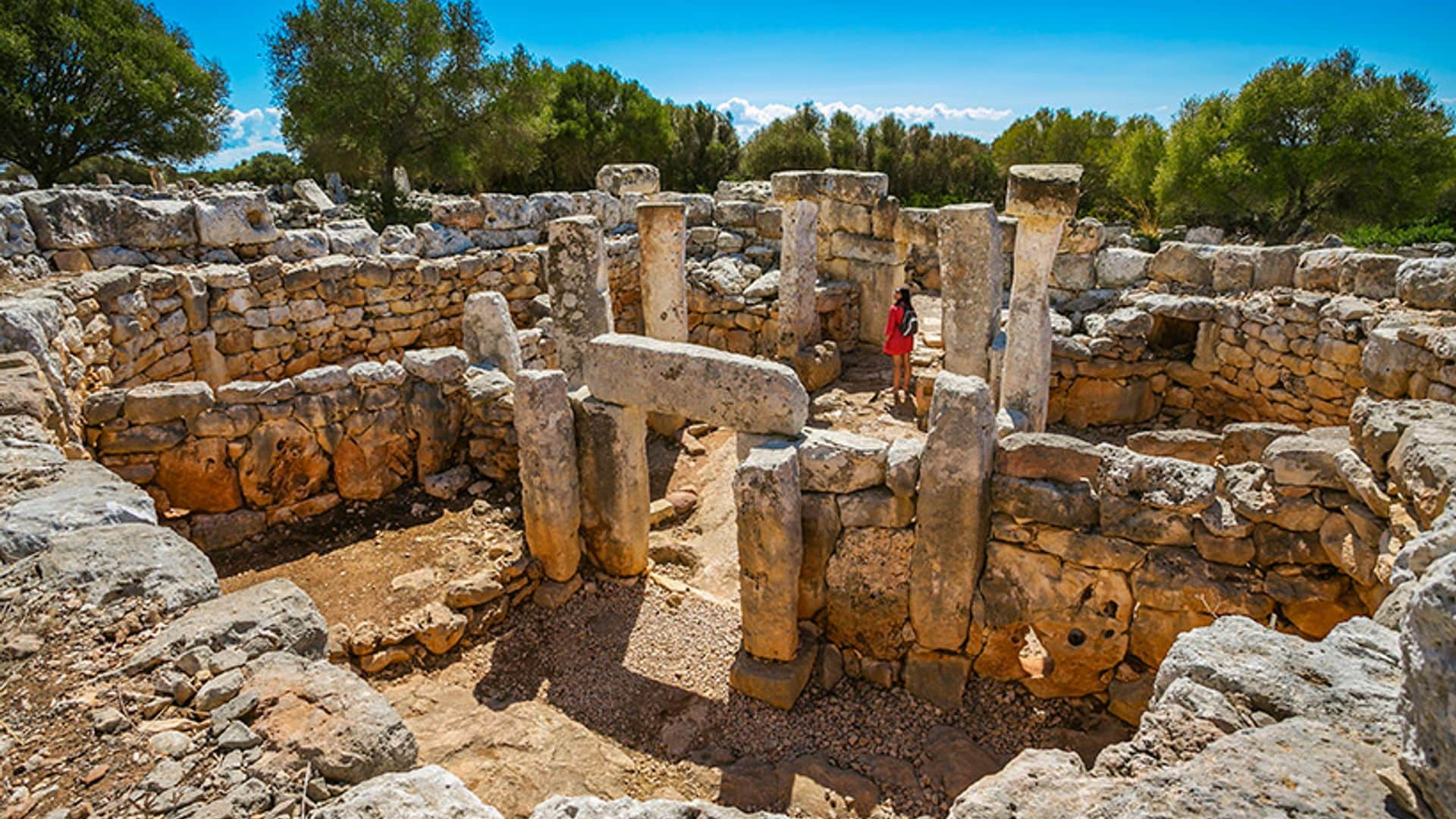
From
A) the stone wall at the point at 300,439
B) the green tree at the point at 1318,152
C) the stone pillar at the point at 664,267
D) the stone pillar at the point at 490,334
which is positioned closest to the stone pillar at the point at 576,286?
the stone pillar at the point at 490,334

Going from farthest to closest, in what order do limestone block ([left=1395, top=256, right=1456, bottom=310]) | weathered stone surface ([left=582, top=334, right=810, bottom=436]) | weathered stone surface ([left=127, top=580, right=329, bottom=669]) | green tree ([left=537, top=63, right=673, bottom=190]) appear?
green tree ([left=537, top=63, right=673, bottom=190]) < limestone block ([left=1395, top=256, right=1456, bottom=310]) < weathered stone surface ([left=582, top=334, right=810, bottom=436]) < weathered stone surface ([left=127, top=580, right=329, bottom=669])

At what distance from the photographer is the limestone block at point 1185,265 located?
10.4 m

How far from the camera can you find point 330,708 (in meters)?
2.77

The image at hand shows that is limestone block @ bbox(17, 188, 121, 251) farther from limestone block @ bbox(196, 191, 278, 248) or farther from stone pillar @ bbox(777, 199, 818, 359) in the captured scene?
stone pillar @ bbox(777, 199, 818, 359)

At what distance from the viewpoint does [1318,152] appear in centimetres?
1858

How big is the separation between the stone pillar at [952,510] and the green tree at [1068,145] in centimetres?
2296

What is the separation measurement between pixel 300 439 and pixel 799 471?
4.62 meters

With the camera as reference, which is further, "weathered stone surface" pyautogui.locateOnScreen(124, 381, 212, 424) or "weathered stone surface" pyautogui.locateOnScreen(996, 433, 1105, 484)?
"weathered stone surface" pyautogui.locateOnScreen(124, 381, 212, 424)

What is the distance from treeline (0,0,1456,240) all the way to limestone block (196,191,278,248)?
380 cm

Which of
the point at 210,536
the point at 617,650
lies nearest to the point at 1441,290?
the point at 617,650

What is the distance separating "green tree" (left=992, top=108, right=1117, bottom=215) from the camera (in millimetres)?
26125

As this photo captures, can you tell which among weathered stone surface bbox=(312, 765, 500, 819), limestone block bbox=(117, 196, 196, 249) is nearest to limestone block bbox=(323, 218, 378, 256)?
limestone block bbox=(117, 196, 196, 249)

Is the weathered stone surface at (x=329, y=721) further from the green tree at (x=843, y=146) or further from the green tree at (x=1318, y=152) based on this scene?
the green tree at (x=843, y=146)

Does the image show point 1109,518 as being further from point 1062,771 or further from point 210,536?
point 210,536
